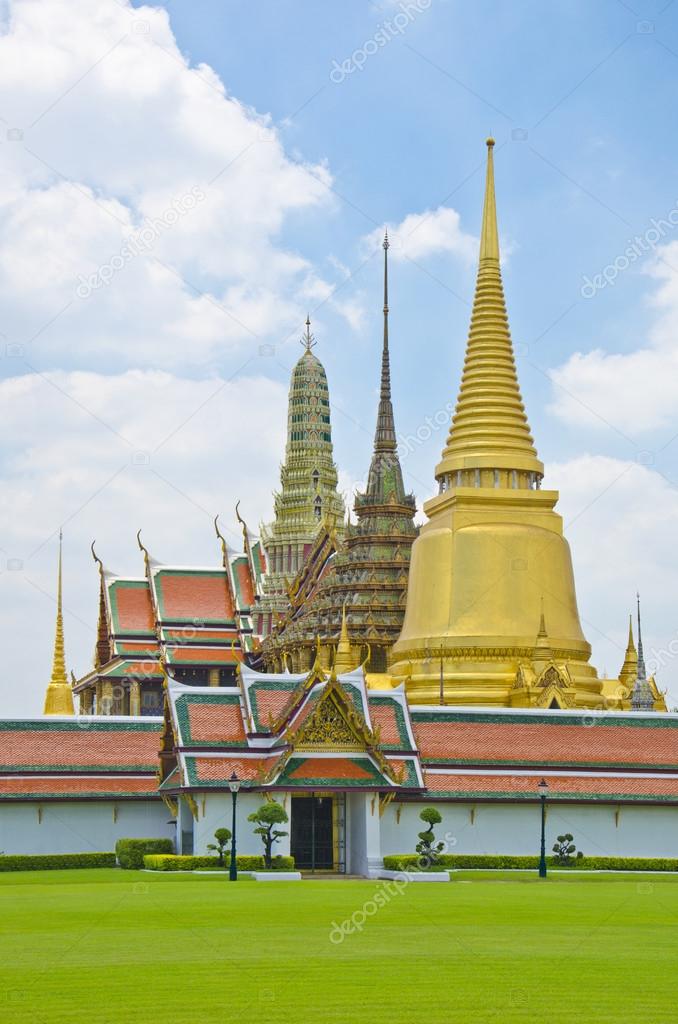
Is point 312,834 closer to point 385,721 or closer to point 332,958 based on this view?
point 385,721

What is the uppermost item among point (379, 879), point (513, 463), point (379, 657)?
point (513, 463)

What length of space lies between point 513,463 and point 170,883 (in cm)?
3202

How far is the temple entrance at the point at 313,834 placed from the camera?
3616cm

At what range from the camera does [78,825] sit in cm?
4053

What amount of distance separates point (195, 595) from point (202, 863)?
43.2 m

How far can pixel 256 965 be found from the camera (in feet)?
52.4

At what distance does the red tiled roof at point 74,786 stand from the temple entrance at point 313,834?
532 cm

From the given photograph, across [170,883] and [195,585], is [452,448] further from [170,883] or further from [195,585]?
[170,883]

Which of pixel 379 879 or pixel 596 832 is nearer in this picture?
pixel 379 879

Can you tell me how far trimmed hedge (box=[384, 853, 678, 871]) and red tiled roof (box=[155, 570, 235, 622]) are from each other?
38906 millimetres

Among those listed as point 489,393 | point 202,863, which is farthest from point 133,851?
point 489,393

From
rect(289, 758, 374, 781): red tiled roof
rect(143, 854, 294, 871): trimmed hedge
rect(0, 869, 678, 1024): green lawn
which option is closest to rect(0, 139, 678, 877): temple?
rect(289, 758, 374, 781): red tiled roof

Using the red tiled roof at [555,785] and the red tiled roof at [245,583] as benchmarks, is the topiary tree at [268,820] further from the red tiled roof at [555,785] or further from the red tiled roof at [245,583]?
the red tiled roof at [245,583]

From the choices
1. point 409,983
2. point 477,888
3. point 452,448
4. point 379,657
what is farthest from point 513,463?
point 409,983
